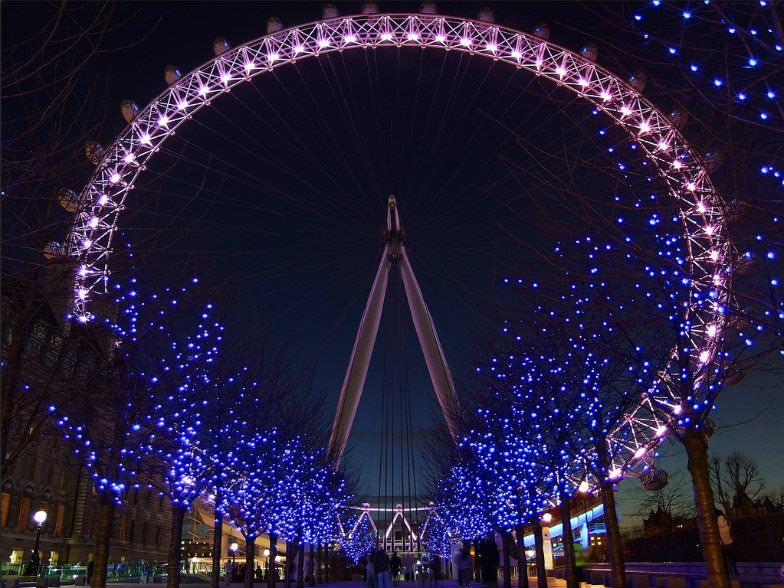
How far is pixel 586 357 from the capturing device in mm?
19625

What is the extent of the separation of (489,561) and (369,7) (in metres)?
21.2

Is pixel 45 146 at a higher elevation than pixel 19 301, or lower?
higher

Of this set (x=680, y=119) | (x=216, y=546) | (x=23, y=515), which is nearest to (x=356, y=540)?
(x=23, y=515)

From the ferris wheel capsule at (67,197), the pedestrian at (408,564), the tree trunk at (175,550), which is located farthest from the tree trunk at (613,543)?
the pedestrian at (408,564)

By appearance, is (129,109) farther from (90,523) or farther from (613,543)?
(90,523)

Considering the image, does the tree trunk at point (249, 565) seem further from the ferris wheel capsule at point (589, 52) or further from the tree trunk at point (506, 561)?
the ferris wheel capsule at point (589, 52)

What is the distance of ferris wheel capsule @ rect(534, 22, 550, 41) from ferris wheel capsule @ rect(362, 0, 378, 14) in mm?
6511

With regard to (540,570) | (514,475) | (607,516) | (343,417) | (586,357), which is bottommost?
(540,570)

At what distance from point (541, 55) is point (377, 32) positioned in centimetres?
681

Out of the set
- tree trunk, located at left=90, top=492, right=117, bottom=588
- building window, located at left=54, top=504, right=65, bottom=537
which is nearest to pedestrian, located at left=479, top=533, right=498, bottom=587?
tree trunk, located at left=90, top=492, right=117, bottom=588

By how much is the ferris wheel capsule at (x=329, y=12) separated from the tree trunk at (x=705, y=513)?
21.5 meters

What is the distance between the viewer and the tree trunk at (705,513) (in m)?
12.4

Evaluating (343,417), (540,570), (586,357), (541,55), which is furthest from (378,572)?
(541,55)

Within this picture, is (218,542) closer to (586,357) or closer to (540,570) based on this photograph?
(540,570)
